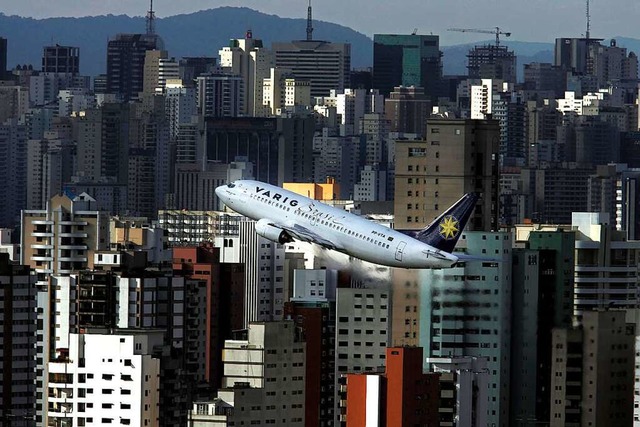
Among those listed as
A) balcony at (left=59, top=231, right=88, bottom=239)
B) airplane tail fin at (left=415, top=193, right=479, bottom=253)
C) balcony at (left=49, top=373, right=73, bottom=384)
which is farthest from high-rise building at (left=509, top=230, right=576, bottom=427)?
balcony at (left=49, top=373, right=73, bottom=384)

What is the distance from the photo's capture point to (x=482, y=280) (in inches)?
3388

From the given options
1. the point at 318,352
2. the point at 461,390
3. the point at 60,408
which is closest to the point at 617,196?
the point at 318,352

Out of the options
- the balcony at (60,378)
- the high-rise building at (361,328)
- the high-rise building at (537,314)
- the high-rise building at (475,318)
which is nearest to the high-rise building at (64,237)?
the high-rise building at (361,328)

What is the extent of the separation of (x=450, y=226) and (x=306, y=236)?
11.6ft

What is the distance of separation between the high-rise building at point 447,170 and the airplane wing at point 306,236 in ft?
47.6

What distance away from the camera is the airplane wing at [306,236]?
7844cm

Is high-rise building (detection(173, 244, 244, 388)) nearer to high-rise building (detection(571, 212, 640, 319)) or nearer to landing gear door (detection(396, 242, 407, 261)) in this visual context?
landing gear door (detection(396, 242, 407, 261))

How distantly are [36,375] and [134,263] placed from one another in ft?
39.5

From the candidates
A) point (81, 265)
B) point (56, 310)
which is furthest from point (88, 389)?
point (81, 265)

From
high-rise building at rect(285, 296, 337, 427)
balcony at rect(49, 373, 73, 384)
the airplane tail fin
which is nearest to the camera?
balcony at rect(49, 373, 73, 384)

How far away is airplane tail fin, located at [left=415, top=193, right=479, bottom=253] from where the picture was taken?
254 ft

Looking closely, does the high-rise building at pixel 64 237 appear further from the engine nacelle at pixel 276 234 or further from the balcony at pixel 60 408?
the balcony at pixel 60 408

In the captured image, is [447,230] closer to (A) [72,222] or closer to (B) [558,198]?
(A) [72,222]

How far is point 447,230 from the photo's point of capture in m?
77.8
